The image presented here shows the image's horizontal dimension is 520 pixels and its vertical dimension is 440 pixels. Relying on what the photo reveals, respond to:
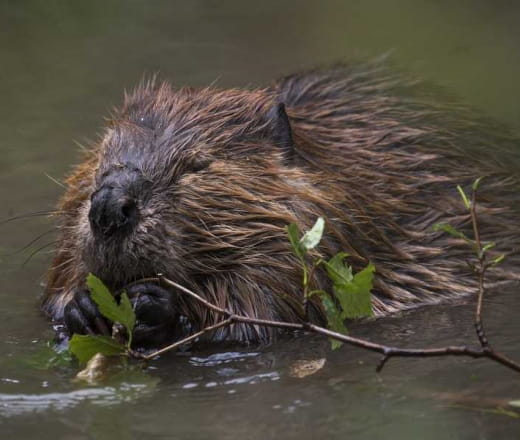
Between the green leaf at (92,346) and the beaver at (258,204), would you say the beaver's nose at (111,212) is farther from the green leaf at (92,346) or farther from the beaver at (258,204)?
the green leaf at (92,346)

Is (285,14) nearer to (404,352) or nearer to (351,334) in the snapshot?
(351,334)

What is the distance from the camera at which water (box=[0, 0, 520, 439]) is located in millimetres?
3881

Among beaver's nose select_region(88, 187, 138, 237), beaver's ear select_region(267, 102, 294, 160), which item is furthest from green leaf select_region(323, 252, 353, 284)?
beaver's ear select_region(267, 102, 294, 160)

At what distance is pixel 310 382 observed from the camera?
4266 millimetres

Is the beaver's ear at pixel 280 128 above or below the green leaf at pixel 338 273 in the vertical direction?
above

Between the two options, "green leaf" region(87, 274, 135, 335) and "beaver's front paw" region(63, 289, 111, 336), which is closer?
"green leaf" region(87, 274, 135, 335)

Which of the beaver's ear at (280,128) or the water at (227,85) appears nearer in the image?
the water at (227,85)

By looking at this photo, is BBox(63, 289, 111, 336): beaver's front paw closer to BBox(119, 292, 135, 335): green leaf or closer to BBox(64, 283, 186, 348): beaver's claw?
BBox(64, 283, 186, 348): beaver's claw

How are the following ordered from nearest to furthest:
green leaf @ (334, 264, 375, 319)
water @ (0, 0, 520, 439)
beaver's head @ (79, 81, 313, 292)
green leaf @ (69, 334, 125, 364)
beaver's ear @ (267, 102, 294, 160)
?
water @ (0, 0, 520, 439), green leaf @ (334, 264, 375, 319), green leaf @ (69, 334, 125, 364), beaver's head @ (79, 81, 313, 292), beaver's ear @ (267, 102, 294, 160)

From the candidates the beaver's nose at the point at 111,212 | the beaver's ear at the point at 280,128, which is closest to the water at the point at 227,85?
the beaver's nose at the point at 111,212

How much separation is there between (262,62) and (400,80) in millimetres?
2322

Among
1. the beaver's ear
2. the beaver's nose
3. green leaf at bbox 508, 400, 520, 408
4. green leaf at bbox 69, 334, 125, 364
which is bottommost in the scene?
green leaf at bbox 508, 400, 520, 408

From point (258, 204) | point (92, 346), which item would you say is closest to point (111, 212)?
point (92, 346)

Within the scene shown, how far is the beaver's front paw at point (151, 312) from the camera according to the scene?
4.65 m
